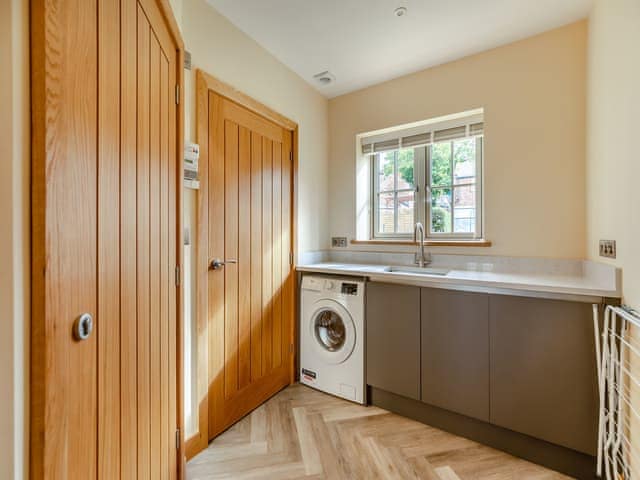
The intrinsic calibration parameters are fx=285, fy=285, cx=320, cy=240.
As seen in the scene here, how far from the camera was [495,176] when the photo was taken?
211cm

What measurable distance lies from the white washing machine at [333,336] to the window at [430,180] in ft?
2.91

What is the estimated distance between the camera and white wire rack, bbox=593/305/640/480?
1.17 metres

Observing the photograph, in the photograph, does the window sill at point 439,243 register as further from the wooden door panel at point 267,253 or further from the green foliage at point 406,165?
the wooden door panel at point 267,253

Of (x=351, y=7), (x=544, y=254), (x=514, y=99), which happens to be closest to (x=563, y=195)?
(x=544, y=254)

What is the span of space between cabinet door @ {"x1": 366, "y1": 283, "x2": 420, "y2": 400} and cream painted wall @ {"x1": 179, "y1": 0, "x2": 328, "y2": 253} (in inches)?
33.7

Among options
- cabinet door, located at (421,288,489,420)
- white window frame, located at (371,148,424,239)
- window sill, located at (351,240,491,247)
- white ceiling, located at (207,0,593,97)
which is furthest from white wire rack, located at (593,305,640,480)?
white ceiling, located at (207,0,593,97)

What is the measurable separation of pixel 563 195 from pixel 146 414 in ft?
8.44

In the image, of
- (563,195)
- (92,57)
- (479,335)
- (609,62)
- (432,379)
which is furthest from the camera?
(563,195)

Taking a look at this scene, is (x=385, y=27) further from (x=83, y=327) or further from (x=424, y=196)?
(x=83, y=327)

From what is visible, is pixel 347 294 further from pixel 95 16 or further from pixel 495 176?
pixel 95 16

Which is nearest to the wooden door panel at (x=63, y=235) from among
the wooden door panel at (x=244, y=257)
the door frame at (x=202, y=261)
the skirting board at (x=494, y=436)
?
the door frame at (x=202, y=261)

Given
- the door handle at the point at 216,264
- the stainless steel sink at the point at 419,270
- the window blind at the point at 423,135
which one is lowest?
the stainless steel sink at the point at 419,270

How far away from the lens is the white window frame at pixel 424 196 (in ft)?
7.47

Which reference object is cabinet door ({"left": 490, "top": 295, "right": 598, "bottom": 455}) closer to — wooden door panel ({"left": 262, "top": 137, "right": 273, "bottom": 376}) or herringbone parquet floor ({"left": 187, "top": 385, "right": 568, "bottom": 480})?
Answer: herringbone parquet floor ({"left": 187, "top": 385, "right": 568, "bottom": 480})
